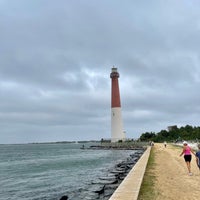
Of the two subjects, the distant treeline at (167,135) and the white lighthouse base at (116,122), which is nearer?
the white lighthouse base at (116,122)

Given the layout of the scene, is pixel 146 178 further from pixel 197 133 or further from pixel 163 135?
pixel 163 135

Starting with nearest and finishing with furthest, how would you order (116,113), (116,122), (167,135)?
(116,113) → (116,122) → (167,135)

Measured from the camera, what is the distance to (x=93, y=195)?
1750cm

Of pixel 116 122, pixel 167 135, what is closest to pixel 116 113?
pixel 116 122

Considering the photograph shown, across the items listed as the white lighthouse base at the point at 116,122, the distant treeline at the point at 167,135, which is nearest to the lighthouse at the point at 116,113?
the white lighthouse base at the point at 116,122

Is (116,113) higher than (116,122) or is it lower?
higher

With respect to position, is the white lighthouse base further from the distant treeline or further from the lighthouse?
the distant treeline

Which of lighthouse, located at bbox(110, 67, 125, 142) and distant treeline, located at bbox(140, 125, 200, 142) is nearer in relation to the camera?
lighthouse, located at bbox(110, 67, 125, 142)

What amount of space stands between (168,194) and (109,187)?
664 centimetres

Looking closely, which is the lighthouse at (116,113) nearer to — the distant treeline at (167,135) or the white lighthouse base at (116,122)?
the white lighthouse base at (116,122)

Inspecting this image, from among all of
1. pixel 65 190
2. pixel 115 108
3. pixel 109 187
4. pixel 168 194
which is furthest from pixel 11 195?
pixel 115 108

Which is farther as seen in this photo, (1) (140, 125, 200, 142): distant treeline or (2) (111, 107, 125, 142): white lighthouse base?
(1) (140, 125, 200, 142): distant treeline

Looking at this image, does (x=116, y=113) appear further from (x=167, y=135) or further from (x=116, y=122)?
(x=167, y=135)

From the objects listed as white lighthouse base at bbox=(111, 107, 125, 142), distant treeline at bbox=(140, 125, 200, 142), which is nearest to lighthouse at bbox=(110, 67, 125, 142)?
white lighthouse base at bbox=(111, 107, 125, 142)
